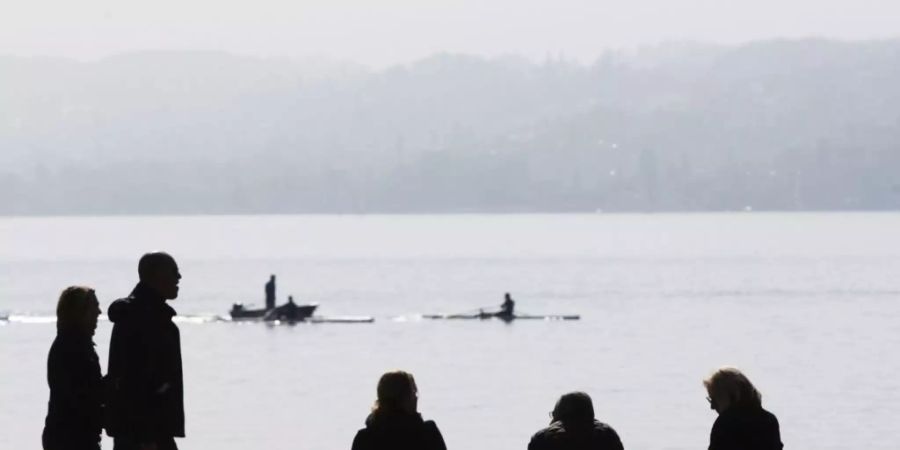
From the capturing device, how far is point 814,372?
60.3m

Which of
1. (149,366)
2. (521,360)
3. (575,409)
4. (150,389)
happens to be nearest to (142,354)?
(149,366)

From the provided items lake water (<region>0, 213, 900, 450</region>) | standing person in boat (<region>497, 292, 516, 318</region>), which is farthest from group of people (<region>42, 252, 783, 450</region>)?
standing person in boat (<region>497, 292, 516, 318</region>)

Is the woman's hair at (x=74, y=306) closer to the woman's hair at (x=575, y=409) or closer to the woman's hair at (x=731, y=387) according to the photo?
the woman's hair at (x=575, y=409)

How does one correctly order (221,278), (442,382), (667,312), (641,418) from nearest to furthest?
(641,418)
(442,382)
(667,312)
(221,278)

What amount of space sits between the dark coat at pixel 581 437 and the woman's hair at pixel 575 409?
6cm

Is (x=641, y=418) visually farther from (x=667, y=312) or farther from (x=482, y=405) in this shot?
(x=667, y=312)

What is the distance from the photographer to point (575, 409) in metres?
10.4

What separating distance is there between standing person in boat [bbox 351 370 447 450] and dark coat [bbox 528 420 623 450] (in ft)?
2.52

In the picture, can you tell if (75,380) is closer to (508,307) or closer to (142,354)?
(142,354)

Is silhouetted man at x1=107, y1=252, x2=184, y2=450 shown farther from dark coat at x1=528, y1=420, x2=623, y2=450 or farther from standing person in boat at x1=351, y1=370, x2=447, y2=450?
dark coat at x1=528, y1=420, x2=623, y2=450

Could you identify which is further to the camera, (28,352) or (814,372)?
(28,352)

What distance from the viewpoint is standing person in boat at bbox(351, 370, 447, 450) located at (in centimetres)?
999

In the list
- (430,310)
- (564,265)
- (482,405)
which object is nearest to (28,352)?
(482,405)

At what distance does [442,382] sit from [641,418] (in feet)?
46.2
